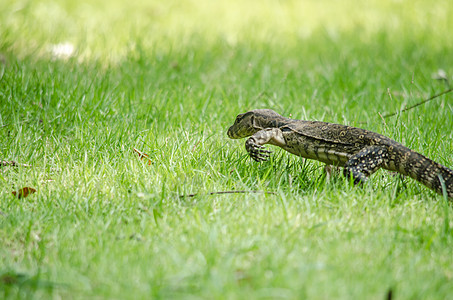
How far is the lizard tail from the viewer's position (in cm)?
390

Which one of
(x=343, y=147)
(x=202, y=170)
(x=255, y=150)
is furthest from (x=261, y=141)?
(x=343, y=147)

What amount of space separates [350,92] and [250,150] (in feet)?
9.41

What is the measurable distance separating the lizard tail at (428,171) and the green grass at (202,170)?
0.17m

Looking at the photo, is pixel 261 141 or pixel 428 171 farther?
pixel 261 141

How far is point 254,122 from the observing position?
16.0ft

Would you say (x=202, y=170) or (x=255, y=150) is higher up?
(x=255, y=150)

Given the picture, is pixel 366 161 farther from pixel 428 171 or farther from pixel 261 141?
pixel 261 141

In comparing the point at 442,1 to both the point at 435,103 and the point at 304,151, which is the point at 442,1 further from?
the point at 304,151

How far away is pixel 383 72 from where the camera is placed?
743cm

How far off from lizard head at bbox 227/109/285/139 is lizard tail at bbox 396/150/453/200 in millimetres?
1328

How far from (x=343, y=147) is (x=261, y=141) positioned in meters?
0.76

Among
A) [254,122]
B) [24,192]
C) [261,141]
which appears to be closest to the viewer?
[24,192]

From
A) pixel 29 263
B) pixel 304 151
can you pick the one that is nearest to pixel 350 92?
pixel 304 151

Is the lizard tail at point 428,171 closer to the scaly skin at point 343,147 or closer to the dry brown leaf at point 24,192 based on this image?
the scaly skin at point 343,147
